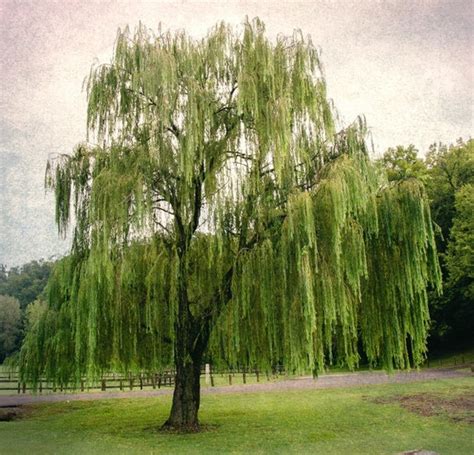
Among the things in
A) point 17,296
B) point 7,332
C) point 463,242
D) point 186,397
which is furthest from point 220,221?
point 17,296

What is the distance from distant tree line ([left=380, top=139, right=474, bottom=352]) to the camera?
104ft

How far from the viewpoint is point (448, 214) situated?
34844mm

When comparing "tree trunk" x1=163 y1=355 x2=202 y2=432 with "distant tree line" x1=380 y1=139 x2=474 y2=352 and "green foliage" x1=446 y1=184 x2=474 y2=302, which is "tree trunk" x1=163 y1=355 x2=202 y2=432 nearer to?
"green foliage" x1=446 y1=184 x2=474 y2=302

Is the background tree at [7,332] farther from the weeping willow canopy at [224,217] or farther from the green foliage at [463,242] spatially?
the green foliage at [463,242]

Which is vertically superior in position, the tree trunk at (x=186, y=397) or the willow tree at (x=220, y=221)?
the willow tree at (x=220, y=221)

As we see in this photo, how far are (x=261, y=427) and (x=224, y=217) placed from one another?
16.5 feet

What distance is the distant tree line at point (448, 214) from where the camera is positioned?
3163 centimetres

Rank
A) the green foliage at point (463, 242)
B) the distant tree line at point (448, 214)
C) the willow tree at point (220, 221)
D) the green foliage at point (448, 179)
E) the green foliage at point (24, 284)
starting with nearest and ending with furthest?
the willow tree at point (220, 221)
the green foliage at point (463, 242)
the distant tree line at point (448, 214)
the green foliage at point (448, 179)
the green foliage at point (24, 284)

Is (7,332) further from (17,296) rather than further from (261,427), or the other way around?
(261,427)

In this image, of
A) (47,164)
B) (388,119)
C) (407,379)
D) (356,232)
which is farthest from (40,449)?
(407,379)

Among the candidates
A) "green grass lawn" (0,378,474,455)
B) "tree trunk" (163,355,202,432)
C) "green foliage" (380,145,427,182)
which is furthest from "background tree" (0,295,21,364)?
"green foliage" (380,145,427,182)

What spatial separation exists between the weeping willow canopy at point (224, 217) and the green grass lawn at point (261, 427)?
150 centimetres

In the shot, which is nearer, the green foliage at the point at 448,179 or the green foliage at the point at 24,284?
the green foliage at the point at 448,179

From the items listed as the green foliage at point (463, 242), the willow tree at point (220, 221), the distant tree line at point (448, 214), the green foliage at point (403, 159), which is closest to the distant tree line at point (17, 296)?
the willow tree at point (220, 221)
